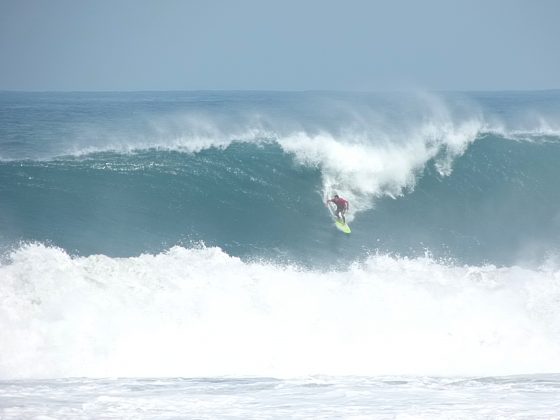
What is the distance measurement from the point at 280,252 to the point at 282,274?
185 centimetres

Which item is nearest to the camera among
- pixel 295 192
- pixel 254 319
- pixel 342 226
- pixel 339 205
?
pixel 254 319

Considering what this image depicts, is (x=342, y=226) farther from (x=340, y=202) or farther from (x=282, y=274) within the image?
(x=282, y=274)

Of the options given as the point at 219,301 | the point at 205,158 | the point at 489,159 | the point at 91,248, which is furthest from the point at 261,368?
the point at 489,159

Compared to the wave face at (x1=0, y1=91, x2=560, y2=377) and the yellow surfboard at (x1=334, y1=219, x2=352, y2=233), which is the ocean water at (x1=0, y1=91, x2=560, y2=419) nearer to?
the wave face at (x1=0, y1=91, x2=560, y2=377)

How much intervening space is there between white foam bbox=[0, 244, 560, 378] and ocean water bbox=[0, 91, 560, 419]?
38 millimetres

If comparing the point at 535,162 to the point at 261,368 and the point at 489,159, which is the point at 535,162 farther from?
the point at 261,368

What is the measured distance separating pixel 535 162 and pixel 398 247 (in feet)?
20.5

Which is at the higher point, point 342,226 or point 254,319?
point 342,226

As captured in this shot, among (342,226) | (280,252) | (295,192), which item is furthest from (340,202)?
(280,252)

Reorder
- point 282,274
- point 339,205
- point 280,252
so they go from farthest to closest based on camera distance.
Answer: point 339,205 → point 280,252 → point 282,274

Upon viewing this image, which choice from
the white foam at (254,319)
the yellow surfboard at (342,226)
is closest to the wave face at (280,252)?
the white foam at (254,319)

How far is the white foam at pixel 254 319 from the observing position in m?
11.8

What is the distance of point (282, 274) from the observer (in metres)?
14.5

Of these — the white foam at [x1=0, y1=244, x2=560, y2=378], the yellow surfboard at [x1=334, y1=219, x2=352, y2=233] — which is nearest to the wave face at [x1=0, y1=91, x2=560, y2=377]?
the white foam at [x1=0, y1=244, x2=560, y2=378]
